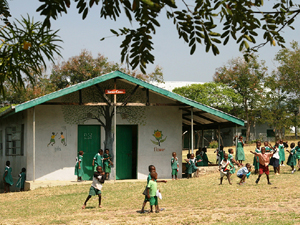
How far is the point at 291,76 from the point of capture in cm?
4669

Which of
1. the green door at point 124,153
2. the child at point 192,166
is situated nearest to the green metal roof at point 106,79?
the child at point 192,166

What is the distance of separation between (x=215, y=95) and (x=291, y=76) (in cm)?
874

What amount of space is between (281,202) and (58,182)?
917 centimetres

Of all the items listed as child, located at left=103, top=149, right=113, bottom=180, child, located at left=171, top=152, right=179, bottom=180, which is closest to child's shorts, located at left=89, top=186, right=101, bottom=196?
child, located at left=103, top=149, right=113, bottom=180

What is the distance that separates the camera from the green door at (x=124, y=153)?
1766cm

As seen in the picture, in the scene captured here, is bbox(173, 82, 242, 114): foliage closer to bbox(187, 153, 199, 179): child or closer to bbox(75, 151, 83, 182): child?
bbox(187, 153, 199, 179): child

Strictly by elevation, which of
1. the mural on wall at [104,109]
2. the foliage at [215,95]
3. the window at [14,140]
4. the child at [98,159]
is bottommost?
the child at [98,159]

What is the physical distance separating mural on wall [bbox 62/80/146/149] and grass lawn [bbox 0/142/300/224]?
3.12 m

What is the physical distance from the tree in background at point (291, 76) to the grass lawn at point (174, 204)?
3434 centimetres

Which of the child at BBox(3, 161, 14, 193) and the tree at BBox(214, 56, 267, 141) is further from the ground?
the tree at BBox(214, 56, 267, 141)

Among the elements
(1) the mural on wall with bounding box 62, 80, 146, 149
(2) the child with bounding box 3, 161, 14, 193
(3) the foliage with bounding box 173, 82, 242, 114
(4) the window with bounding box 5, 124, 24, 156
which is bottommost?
(2) the child with bounding box 3, 161, 14, 193

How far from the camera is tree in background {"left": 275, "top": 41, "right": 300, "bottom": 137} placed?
4656cm

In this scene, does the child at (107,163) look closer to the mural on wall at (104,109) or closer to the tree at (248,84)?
the mural on wall at (104,109)

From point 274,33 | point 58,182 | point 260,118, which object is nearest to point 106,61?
point 260,118
